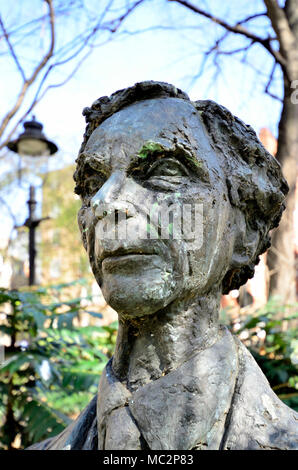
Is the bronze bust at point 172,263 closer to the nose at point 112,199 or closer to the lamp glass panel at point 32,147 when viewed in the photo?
the nose at point 112,199

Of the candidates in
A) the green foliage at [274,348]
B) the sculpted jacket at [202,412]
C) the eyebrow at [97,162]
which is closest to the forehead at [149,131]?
the eyebrow at [97,162]

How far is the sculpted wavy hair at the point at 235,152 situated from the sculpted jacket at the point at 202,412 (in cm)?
49

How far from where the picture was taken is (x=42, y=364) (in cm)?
408

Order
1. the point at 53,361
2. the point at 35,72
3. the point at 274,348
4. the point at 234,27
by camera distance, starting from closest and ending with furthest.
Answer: the point at 53,361, the point at 274,348, the point at 35,72, the point at 234,27

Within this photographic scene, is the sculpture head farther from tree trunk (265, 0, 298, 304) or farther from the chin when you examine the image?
tree trunk (265, 0, 298, 304)

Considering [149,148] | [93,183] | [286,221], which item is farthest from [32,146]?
[149,148]

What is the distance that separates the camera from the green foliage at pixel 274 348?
431cm

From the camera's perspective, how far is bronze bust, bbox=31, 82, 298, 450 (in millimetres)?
1729

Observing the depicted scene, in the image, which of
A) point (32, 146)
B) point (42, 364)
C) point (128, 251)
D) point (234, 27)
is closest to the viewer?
point (128, 251)

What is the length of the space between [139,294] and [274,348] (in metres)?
3.32

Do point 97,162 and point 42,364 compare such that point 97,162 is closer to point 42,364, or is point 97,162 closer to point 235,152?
point 235,152

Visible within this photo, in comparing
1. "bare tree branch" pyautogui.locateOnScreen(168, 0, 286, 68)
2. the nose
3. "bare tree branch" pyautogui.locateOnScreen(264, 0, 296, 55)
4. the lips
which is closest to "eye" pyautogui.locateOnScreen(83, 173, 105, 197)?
the nose

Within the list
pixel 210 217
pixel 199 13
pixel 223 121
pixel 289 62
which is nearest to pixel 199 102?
pixel 223 121

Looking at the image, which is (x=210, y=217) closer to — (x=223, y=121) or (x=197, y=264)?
(x=197, y=264)
